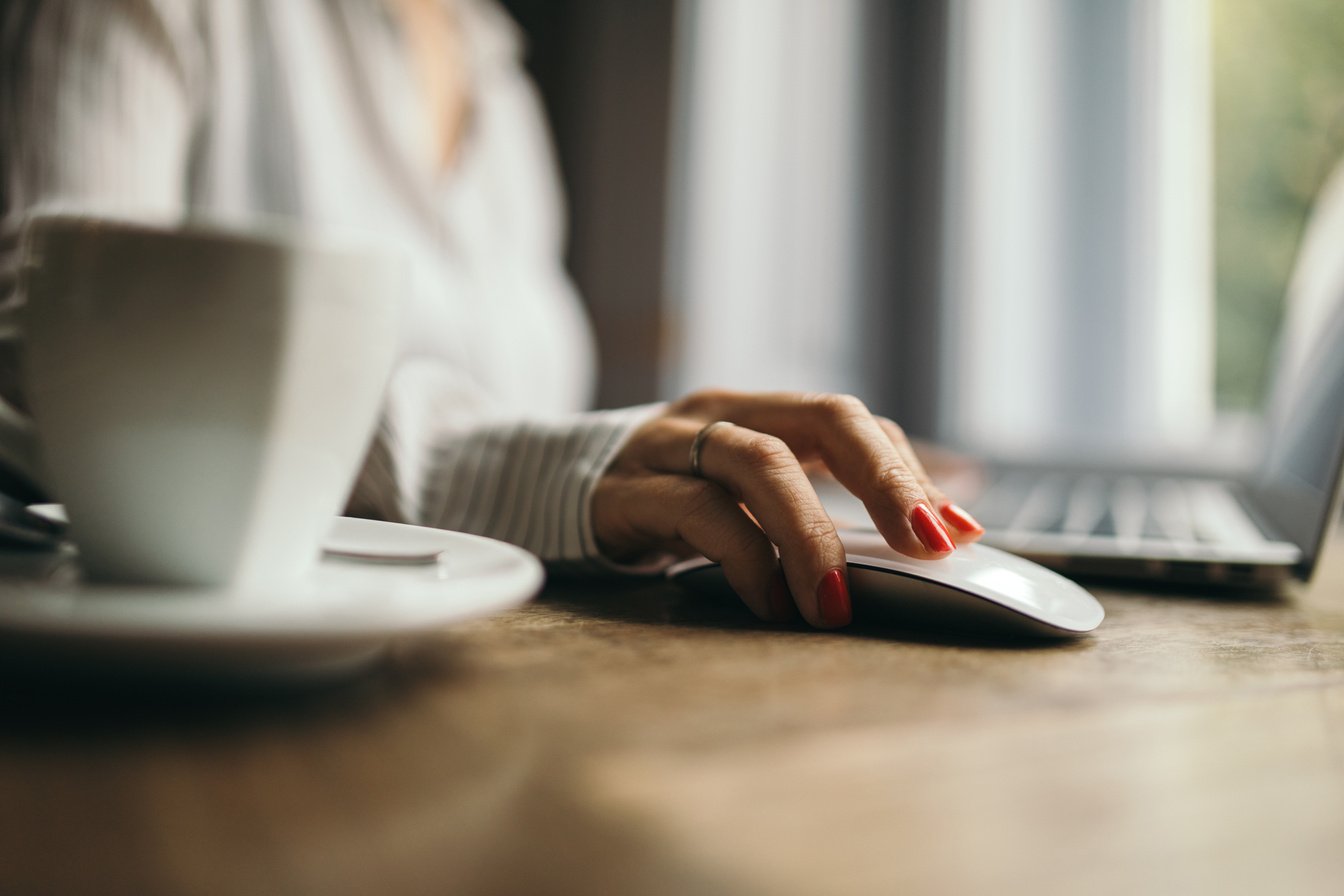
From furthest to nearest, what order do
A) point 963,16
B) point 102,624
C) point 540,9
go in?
point 540,9 → point 963,16 → point 102,624

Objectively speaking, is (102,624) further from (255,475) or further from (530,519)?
(530,519)

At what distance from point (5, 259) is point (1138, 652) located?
29.2 inches

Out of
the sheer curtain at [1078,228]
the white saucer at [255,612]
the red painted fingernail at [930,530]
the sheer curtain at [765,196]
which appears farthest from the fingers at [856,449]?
the sheer curtain at [765,196]

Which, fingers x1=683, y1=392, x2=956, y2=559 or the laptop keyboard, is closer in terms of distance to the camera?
fingers x1=683, y1=392, x2=956, y2=559

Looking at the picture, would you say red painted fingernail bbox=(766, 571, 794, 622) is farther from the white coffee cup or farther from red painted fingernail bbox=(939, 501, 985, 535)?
the white coffee cup

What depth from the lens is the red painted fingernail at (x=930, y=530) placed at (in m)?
0.40

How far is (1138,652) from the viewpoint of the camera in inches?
14.6

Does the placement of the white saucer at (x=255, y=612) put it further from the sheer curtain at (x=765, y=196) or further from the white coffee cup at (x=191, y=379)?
the sheer curtain at (x=765, y=196)

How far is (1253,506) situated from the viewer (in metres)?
0.97

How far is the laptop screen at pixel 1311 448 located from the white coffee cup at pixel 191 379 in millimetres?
488

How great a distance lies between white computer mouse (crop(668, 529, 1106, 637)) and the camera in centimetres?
37

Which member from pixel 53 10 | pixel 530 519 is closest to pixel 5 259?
pixel 53 10

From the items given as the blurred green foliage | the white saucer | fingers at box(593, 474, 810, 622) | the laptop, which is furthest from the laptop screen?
the blurred green foliage

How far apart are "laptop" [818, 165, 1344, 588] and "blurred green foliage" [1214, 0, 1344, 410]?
0.69 metres
